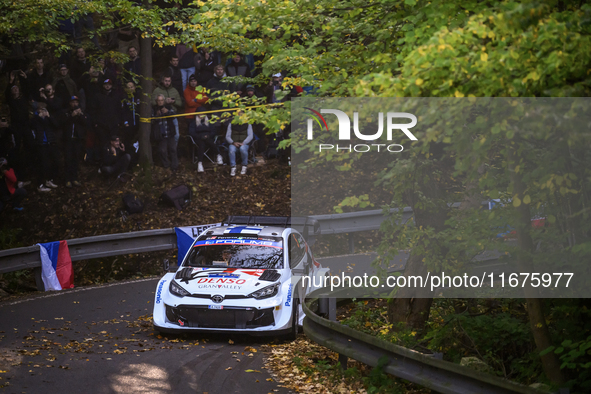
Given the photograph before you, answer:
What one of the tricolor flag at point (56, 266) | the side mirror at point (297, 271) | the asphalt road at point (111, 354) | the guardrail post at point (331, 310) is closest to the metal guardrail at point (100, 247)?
the tricolor flag at point (56, 266)

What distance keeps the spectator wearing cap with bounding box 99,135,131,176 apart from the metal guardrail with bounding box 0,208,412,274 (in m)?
3.99

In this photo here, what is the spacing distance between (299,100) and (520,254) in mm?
3503

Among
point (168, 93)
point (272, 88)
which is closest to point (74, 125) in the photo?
point (168, 93)

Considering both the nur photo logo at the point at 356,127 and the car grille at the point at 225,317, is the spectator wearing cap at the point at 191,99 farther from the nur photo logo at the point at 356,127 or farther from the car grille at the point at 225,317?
the nur photo logo at the point at 356,127

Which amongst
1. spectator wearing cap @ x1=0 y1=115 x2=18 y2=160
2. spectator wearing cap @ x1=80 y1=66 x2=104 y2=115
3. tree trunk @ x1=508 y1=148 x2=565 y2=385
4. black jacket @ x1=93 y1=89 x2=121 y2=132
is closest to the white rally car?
tree trunk @ x1=508 y1=148 x2=565 y2=385

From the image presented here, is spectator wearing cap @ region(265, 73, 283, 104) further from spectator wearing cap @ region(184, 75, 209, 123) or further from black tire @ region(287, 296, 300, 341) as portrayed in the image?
black tire @ region(287, 296, 300, 341)

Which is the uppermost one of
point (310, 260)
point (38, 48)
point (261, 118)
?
point (38, 48)

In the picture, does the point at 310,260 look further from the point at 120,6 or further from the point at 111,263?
the point at 120,6

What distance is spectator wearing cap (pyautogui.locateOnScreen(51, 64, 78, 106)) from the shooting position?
17.8 m

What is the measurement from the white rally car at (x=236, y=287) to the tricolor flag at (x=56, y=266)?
4422mm

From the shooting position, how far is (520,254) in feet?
21.1

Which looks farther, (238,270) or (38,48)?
(38,48)

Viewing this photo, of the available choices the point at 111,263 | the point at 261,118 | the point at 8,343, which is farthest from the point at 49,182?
the point at 261,118

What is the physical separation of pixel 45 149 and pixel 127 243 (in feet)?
14.8
